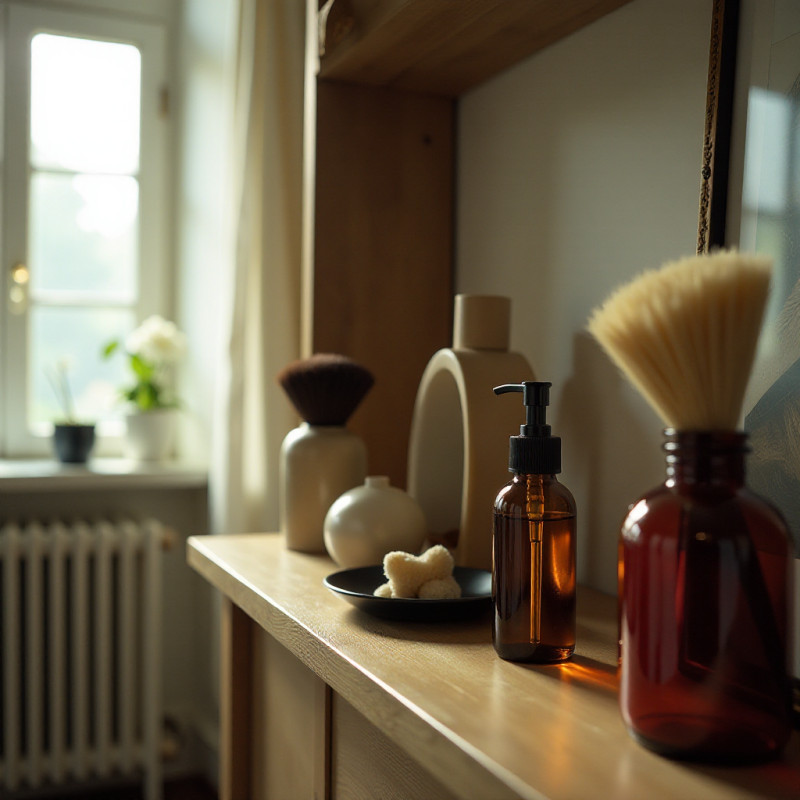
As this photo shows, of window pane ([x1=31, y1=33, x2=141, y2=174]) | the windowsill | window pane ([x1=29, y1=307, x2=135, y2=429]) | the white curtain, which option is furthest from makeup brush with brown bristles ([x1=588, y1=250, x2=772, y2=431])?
window pane ([x1=31, y1=33, x2=141, y2=174])

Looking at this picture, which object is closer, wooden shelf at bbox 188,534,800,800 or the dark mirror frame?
wooden shelf at bbox 188,534,800,800

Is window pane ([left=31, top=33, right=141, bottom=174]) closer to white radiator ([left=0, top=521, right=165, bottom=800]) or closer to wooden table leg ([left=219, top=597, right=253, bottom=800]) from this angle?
white radiator ([left=0, top=521, right=165, bottom=800])

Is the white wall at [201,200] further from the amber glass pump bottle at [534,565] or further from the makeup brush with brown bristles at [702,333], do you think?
the makeup brush with brown bristles at [702,333]

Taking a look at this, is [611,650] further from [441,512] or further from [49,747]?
[49,747]

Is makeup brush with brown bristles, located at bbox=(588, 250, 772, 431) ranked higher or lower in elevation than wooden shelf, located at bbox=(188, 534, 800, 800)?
higher

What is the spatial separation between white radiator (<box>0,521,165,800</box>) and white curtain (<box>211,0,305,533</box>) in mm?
450

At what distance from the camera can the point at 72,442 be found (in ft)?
7.02

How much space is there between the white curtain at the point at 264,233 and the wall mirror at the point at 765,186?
1.04 metres

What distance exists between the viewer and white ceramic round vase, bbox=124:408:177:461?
223cm

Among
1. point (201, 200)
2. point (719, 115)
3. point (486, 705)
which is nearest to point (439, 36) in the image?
point (719, 115)

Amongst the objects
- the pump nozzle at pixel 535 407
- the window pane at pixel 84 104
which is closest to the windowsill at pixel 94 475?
the window pane at pixel 84 104

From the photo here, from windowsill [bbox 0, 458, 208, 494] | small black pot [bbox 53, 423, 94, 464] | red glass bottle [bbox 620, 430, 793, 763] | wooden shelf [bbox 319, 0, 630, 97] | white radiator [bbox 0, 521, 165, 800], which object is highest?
wooden shelf [bbox 319, 0, 630, 97]

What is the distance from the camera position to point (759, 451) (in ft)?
2.49

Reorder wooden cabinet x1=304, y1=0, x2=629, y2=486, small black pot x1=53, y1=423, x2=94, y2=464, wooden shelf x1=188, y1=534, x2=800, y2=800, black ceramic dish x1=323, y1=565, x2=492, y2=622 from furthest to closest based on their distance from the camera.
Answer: small black pot x1=53, y1=423, x2=94, y2=464
wooden cabinet x1=304, y1=0, x2=629, y2=486
black ceramic dish x1=323, y1=565, x2=492, y2=622
wooden shelf x1=188, y1=534, x2=800, y2=800
